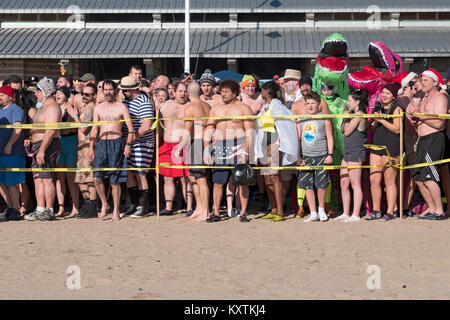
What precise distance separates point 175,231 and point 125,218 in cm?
139

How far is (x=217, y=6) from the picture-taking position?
22.9 metres

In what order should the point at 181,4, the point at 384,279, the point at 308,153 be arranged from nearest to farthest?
the point at 384,279, the point at 308,153, the point at 181,4

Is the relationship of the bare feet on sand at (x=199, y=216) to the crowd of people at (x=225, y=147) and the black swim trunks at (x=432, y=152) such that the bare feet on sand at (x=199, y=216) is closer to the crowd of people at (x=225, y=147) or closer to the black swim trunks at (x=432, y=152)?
the crowd of people at (x=225, y=147)

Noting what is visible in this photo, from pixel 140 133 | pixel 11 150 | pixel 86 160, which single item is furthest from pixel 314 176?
pixel 11 150

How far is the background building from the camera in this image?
21.9 metres

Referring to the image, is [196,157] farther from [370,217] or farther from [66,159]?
[370,217]

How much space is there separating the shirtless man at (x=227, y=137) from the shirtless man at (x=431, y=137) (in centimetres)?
230

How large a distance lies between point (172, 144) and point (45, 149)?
1785 mm

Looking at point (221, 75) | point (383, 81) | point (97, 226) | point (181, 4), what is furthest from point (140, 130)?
point (181, 4)

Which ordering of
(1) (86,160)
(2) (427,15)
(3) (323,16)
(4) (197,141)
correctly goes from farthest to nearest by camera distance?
(3) (323,16) < (2) (427,15) < (1) (86,160) < (4) (197,141)

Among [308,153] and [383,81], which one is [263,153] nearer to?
[308,153]

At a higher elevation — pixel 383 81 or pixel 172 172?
pixel 383 81

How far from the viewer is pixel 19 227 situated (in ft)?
30.1

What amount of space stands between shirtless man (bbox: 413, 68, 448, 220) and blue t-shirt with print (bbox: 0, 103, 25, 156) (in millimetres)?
5503
